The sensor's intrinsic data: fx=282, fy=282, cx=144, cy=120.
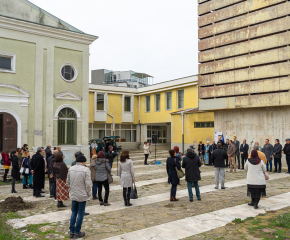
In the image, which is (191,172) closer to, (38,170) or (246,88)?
(38,170)

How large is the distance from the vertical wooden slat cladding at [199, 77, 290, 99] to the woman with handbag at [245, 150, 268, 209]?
916cm

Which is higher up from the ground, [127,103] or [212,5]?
[212,5]

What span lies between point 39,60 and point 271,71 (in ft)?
44.6

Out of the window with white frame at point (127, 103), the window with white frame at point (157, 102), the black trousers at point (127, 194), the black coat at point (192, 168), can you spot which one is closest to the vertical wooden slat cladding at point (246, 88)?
the black coat at point (192, 168)

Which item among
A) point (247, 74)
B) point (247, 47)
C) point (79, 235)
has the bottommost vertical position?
point (79, 235)

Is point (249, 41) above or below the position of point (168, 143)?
above

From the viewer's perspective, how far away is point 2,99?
15.7 meters

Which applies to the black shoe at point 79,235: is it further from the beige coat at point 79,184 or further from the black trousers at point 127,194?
the black trousers at point 127,194

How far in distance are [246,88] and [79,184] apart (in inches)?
544

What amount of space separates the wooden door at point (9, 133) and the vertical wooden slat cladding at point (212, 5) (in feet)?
46.3

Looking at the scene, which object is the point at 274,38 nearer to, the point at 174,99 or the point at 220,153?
the point at 220,153

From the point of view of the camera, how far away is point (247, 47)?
56.0 feet

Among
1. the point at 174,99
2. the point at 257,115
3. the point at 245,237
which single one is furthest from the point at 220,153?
the point at 174,99

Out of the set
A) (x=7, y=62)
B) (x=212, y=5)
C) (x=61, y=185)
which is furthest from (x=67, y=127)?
(x=212, y=5)
